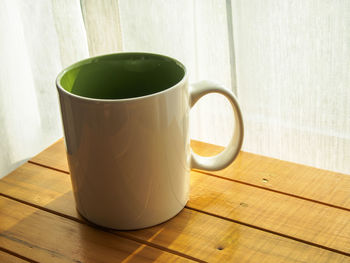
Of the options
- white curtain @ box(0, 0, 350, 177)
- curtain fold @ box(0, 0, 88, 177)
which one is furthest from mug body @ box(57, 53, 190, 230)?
curtain fold @ box(0, 0, 88, 177)

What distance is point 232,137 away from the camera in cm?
64

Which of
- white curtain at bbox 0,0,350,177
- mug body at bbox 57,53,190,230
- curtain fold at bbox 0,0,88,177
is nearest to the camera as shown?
mug body at bbox 57,53,190,230

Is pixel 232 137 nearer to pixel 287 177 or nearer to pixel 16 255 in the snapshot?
pixel 287 177

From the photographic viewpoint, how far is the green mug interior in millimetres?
620

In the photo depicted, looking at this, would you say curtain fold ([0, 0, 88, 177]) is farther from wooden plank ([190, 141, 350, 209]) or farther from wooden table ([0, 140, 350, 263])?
wooden plank ([190, 141, 350, 209])

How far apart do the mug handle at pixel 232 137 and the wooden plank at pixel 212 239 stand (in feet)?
0.14

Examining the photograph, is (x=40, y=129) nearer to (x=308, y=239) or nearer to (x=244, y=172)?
(x=244, y=172)

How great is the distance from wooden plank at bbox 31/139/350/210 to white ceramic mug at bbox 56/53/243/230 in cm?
6

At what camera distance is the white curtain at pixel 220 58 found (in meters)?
0.87

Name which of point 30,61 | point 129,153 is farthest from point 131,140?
point 30,61

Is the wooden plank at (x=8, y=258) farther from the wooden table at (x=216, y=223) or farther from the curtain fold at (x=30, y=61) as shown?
the curtain fold at (x=30, y=61)

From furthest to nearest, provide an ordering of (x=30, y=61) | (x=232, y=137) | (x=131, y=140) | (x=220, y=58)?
1. (x=30, y=61)
2. (x=220, y=58)
3. (x=232, y=137)
4. (x=131, y=140)

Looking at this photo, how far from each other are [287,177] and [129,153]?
246 millimetres

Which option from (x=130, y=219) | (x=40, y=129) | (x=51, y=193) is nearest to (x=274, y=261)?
(x=130, y=219)
